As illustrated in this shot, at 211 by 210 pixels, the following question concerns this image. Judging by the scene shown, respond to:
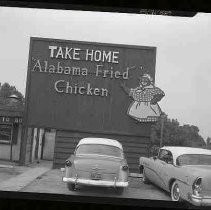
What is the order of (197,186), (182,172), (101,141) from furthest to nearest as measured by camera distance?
(101,141) < (182,172) < (197,186)

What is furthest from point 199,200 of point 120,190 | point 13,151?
point 13,151

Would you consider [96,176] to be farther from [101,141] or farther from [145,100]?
[145,100]

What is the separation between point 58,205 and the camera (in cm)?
613

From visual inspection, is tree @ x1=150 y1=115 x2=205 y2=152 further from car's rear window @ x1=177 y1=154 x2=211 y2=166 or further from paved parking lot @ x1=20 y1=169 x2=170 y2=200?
paved parking lot @ x1=20 y1=169 x2=170 y2=200

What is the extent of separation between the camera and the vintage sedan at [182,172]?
6547mm

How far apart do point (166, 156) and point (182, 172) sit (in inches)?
30.3

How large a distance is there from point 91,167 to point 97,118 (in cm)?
151

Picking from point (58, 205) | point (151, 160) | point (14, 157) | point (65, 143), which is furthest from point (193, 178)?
point (14, 157)

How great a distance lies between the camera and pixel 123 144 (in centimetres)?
830

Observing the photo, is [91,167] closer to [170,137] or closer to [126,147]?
[126,147]

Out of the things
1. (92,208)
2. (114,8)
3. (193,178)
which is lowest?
(92,208)

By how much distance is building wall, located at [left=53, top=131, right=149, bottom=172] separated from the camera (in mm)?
8180

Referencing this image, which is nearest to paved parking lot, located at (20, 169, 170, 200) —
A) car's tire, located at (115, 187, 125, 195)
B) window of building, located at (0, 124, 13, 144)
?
car's tire, located at (115, 187, 125, 195)

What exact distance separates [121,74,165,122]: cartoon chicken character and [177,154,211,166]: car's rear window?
1.16m
